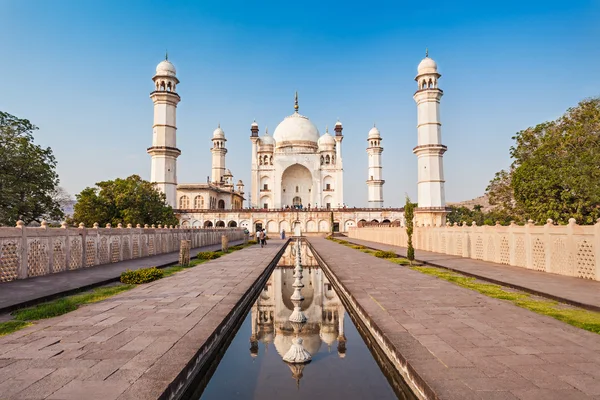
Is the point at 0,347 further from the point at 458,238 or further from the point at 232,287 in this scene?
the point at 458,238

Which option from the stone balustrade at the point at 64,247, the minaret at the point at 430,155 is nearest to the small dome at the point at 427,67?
the minaret at the point at 430,155

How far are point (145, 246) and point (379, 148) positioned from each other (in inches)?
1865

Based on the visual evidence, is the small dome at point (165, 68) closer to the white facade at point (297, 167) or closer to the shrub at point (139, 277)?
the white facade at point (297, 167)

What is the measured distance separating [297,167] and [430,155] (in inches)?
978

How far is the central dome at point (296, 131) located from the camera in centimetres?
6216

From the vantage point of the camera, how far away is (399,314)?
19.1 feet

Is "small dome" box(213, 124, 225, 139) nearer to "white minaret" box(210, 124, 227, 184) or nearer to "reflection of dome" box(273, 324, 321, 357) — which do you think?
"white minaret" box(210, 124, 227, 184)

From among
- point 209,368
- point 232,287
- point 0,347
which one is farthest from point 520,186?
point 0,347

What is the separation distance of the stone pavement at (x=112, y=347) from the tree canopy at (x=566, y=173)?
56.3 ft

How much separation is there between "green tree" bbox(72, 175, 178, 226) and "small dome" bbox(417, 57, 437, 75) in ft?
90.9

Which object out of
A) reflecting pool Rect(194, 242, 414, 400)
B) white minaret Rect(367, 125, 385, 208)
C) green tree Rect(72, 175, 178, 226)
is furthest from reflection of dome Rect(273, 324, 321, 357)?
white minaret Rect(367, 125, 385, 208)

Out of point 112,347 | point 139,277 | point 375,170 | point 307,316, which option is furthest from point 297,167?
point 112,347

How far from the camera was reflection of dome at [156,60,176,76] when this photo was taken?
4328 cm

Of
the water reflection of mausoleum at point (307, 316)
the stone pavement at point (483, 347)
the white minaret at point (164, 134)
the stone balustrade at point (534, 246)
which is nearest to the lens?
the stone pavement at point (483, 347)
